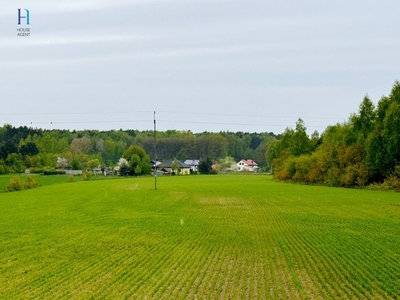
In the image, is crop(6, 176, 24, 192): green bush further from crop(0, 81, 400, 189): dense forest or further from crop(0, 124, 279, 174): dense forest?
crop(0, 124, 279, 174): dense forest

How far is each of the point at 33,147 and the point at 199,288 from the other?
102m

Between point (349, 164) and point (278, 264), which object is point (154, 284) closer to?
point (278, 264)

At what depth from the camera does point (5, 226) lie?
2414cm

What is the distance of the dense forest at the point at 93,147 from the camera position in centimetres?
10394

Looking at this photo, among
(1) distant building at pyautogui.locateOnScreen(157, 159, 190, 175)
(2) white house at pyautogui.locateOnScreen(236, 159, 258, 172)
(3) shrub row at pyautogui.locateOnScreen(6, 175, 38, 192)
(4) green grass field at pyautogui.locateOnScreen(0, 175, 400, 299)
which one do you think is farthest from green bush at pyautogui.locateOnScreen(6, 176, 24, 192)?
(2) white house at pyautogui.locateOnScreen(236, 159, 258, 172)

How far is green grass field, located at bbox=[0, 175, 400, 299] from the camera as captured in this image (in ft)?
37.2

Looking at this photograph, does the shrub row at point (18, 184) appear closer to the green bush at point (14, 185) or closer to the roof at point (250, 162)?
the green bush at point (14, 185)

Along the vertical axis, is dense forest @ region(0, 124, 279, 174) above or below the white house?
above

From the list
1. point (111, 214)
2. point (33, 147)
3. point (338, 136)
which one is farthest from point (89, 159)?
point (111, 214)

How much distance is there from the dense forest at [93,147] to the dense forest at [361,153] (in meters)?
56.0

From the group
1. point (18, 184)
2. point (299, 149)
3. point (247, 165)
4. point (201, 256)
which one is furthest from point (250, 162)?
point (201, 256)

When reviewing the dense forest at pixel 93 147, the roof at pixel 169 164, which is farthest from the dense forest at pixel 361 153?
the roof at pixel 169 164

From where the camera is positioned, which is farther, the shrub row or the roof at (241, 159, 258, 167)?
the roof at (241, 159, 258, 167)

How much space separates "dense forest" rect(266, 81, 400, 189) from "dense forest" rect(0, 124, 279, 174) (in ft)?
184
